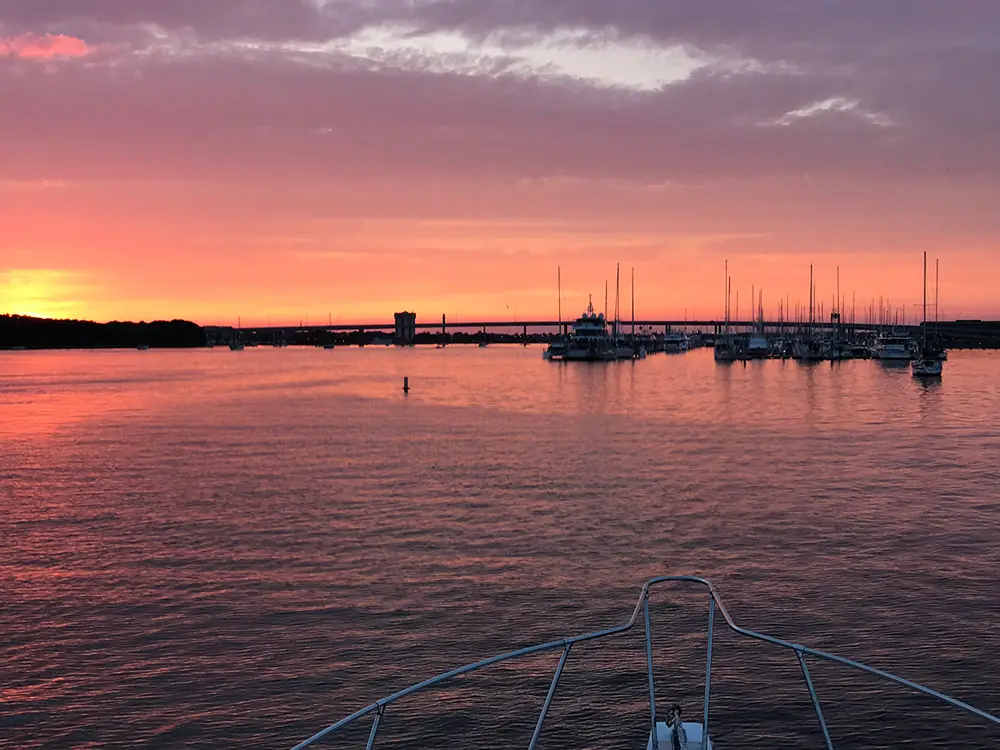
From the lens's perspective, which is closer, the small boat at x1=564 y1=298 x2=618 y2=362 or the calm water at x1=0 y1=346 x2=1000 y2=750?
the calm water at x1=0 y1=346 x2=1000 y2=750

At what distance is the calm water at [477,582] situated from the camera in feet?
51.2

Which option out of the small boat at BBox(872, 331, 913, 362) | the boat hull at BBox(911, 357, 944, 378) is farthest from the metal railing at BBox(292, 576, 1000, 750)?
the small boat at BBox(872, 331, 913, 362)

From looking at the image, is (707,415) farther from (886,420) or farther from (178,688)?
(178,688)

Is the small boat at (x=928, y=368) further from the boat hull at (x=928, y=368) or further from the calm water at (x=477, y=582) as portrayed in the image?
the calm water at (x=477, y=582)

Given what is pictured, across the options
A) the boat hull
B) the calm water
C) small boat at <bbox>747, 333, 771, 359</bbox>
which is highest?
small boat at <bbox>747, 333, 771, 359</bbox>

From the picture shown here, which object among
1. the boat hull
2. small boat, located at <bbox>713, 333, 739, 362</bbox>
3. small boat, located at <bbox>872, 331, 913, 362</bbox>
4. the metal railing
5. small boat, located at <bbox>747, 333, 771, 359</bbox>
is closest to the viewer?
the metal railing

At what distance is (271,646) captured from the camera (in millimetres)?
18375

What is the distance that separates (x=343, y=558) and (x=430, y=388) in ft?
289

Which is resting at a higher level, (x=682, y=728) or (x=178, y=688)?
(x=682, y=728)

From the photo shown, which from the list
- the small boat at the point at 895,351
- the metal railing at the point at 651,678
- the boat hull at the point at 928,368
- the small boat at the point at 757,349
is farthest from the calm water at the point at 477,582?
the small boat at the point at 757,349

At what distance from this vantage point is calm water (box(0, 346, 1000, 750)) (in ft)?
51.2

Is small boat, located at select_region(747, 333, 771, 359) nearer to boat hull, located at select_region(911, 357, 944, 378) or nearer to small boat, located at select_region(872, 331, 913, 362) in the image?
small boat, located at select_region(872, 331, 913, 362)

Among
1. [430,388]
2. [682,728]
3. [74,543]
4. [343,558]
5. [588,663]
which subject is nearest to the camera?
[682,728]

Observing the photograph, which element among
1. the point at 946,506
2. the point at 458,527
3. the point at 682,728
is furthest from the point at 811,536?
the point at 682,728
